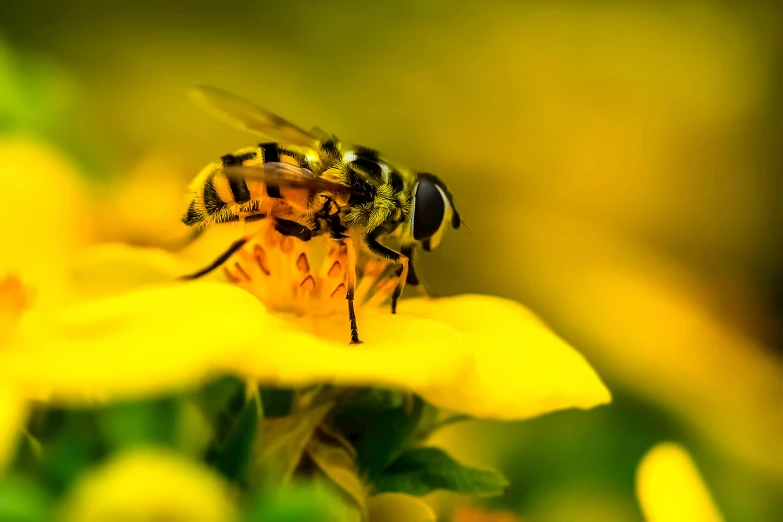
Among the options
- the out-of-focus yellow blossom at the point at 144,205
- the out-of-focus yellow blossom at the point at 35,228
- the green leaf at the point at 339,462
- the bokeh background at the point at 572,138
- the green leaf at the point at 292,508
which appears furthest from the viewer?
the bokeh background at the point at 572,138

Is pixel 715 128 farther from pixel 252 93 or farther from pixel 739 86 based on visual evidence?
pixel 252 93

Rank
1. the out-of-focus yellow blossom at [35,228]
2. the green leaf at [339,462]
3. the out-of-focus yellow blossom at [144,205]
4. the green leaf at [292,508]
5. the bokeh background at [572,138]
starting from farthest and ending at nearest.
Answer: the bokeh background at [572,138]
the out-of-focus yellow blossom at [144,205]
the out-of-focus yellow blossom at [35,228]
the green leaf at [339,462]
the green leaf at [292,508]

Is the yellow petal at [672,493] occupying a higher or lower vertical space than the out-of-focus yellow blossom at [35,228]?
lower

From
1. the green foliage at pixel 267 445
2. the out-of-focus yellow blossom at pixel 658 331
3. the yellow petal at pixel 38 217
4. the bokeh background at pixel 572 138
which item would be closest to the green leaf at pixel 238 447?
the green foliage at pixel 267 445

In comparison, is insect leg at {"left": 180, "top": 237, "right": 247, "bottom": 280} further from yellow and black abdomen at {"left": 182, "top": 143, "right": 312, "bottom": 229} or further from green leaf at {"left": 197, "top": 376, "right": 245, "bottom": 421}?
green leaf at {"left": 197, "top": 376, "right": 245, "bottom": 421}

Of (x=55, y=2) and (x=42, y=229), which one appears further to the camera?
(x=55, y=2)

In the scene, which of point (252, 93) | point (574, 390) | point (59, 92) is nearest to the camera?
point (574, 390)

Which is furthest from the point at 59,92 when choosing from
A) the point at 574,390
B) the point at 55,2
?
the point at 574,390

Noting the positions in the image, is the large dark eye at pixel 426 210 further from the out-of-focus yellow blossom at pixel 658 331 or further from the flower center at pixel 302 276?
the out-of-focus yellow blossom at pixel 658 331
